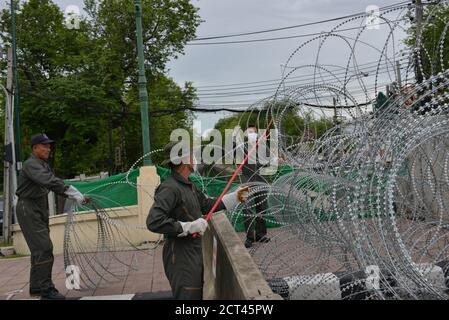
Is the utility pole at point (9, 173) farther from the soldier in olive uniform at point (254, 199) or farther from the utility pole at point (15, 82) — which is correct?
the soldier in olive uniform at point (254, 199)

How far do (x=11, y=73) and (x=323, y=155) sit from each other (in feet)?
34.0

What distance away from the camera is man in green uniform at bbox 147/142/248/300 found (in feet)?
11.6

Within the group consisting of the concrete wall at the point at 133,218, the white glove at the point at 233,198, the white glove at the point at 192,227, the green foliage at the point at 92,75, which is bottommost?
the concrete wall at the point at 133,218

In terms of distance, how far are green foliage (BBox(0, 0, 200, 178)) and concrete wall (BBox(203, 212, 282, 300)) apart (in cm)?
1416

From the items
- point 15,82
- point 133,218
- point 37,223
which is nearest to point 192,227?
point 37,223

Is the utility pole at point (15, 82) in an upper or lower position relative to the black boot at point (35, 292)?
upper

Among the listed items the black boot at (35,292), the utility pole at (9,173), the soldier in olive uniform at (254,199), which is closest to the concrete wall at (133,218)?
the soldier in olive uniform at (254,199)

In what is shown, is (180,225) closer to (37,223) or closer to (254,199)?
(37,223)

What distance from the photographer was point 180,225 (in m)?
3.54

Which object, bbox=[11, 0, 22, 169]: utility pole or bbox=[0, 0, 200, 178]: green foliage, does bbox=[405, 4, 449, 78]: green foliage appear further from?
bbox=[0, 0, 200, 178]: green foliage

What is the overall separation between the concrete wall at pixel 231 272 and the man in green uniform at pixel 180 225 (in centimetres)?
29

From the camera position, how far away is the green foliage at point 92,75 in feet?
64.4

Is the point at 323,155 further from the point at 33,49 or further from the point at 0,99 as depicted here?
the point at 33,49

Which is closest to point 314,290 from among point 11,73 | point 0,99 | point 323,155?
point 323,155
